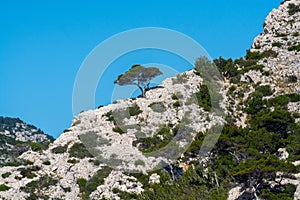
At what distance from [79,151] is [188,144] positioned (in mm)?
14517

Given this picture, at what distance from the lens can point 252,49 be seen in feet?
260

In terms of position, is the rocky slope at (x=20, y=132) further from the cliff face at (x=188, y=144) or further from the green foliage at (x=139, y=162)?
the green foliage at (x=139, y=162)

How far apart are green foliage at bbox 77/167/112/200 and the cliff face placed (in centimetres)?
12

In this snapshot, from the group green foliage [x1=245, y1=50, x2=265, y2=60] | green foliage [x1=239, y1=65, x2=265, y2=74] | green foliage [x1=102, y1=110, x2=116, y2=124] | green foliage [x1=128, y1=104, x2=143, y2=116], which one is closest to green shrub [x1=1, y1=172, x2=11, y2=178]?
green foliage [x1=102, y1=110, x2=116, y2=124]

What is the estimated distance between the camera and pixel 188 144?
183 feet

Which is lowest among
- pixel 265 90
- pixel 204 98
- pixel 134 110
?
pixel 265 90

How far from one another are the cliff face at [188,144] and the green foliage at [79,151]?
0.40ft

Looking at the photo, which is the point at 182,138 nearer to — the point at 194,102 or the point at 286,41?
the point at 194,102

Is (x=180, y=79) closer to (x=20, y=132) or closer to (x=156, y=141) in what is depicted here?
(x=156, y=141)

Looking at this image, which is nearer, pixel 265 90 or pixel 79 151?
pixel 79 151

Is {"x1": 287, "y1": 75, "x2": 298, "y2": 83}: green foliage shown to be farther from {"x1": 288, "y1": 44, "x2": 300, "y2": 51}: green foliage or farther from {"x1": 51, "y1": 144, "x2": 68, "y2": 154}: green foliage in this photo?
{"x1": 51, "y1": 144, "x2": 68, "y2": 154}: green foliage

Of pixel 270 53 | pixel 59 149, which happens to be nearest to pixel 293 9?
pixel 270 53

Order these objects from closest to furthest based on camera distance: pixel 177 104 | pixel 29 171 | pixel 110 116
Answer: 1. pixel 29 171
2. pixel 177 104
3. pixel 110 116

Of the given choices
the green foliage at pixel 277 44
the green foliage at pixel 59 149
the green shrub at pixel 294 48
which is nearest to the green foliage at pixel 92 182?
A: the green foliage at pixel 59 149
